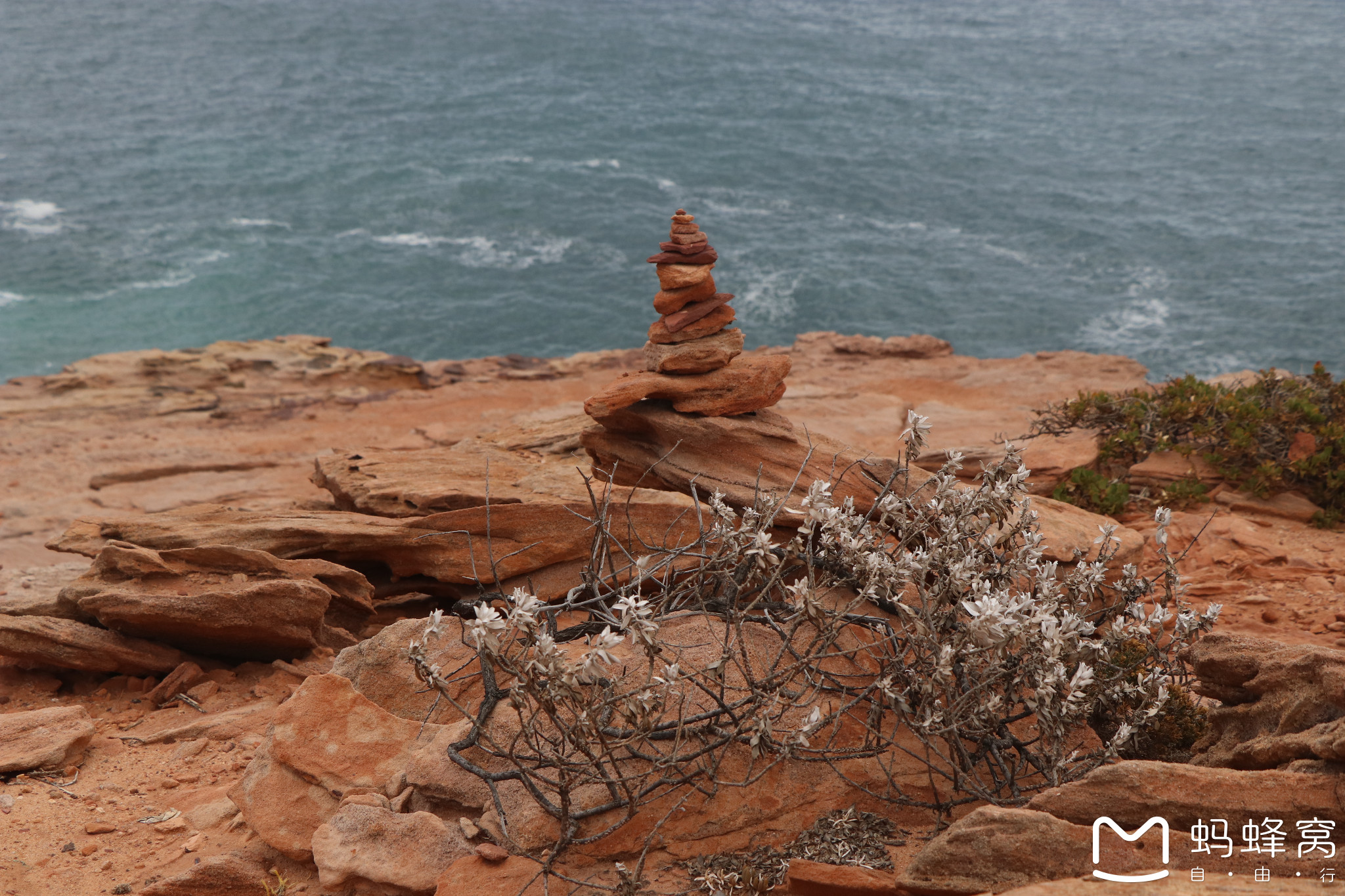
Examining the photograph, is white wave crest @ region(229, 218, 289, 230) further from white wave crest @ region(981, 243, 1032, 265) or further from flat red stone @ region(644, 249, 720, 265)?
flat red stone @ region(644, 249, 720, 265)

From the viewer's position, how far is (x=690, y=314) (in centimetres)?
1039

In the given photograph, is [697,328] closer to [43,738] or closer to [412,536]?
[412,536]

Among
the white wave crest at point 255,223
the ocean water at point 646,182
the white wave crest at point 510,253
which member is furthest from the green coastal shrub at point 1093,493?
the white wave crest at point 255,223

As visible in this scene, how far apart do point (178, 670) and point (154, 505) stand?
258 inches

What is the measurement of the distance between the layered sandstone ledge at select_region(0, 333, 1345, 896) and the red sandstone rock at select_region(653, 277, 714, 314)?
854 mm

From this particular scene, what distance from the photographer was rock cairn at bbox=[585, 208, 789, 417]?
10219 millimetres

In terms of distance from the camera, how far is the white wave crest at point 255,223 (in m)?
46.7

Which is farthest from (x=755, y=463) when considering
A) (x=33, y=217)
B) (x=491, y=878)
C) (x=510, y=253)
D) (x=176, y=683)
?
(x=33, y=217)

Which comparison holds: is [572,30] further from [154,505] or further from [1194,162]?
[154,505]

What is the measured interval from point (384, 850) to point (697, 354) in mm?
5968

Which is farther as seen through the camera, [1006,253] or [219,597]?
[1006,253]

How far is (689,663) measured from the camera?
7262mm

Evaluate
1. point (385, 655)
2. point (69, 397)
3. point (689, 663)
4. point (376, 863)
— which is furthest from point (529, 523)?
point (69, 397)

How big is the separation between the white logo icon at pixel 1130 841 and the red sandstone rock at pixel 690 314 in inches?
253
